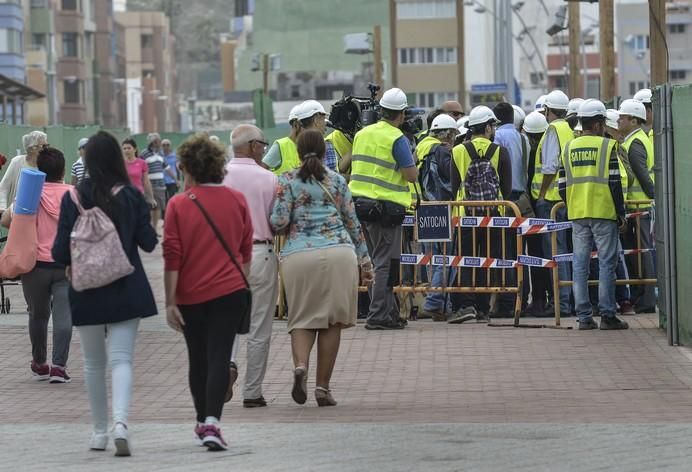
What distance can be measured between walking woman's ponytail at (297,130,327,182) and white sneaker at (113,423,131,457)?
245cm

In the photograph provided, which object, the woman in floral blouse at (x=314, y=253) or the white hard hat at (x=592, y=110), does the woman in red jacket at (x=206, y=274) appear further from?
the white hard hat at (x=592, y=110)

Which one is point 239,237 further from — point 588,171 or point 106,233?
point 588,171

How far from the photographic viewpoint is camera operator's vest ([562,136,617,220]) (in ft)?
48.9

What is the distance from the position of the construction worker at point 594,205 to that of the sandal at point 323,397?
4548mm

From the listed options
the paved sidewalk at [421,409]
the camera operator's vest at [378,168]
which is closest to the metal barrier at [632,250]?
the paved sidewalk at [421,409]

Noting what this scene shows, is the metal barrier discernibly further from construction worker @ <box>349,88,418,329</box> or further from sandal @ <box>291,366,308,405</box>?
sandal @ <box>291,366,308,405</box>

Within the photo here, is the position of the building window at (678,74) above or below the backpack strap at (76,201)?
above

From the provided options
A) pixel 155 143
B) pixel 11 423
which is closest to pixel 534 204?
pixel 11 423

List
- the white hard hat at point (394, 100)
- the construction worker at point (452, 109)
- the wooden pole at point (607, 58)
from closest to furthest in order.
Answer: the white hard hat at point (394, 100) → the construction worker at point (452, 109) → the wooden pole at point (607, 58)

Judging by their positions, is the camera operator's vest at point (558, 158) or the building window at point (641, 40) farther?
the building window at point (641, 40)

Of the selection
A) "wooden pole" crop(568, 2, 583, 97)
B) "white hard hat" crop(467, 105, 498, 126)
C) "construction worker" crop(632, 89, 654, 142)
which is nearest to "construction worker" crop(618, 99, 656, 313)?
"construction worker" crop(632, 89, 654, 142)

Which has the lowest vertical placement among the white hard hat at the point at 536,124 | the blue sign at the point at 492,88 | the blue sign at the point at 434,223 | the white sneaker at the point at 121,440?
the white sneaker at the point at 121,440

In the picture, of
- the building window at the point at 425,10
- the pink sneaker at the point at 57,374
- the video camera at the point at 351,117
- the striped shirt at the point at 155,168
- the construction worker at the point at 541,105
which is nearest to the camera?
the pink sneaker at the point at 57,374

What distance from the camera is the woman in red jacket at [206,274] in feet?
30.3
